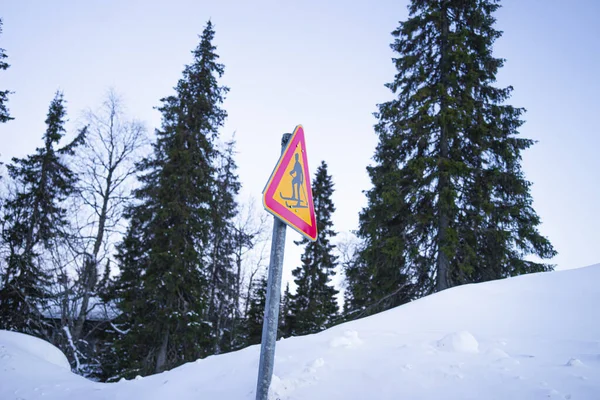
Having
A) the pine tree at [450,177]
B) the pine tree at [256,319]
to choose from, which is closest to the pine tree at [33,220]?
the pine tree at [256,319]

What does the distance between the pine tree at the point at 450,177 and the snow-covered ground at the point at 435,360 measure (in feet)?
16.9

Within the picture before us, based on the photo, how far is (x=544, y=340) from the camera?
11.0 feet

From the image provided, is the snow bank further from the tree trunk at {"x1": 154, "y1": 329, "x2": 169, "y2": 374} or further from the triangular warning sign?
the triangular warning sign

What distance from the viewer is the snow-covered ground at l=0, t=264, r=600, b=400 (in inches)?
106

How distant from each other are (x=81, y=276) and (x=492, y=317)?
15.8 meters

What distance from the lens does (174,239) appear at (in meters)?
14.1

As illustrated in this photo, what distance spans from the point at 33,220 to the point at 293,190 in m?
20.8

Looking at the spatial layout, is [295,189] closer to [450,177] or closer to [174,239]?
[450,177]

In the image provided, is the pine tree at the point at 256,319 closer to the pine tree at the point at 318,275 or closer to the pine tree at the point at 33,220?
the pine tree at the point at 318,275

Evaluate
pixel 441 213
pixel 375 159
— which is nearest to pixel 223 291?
pixel 375 159

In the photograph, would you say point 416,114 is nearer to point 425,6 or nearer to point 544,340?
point 425,6

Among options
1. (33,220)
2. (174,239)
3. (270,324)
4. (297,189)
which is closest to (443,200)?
(297,189)

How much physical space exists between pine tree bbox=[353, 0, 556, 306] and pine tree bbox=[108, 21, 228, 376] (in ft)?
23.9

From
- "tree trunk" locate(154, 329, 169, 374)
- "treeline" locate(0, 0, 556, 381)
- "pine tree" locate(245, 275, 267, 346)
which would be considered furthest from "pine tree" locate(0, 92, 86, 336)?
"pine tree" locate(245, 275, 267, 346)
